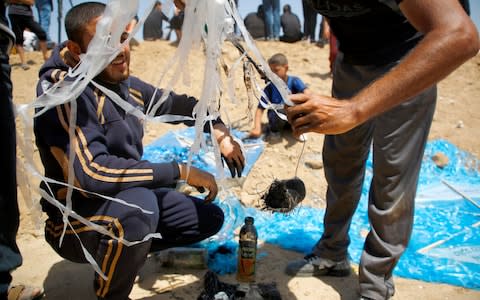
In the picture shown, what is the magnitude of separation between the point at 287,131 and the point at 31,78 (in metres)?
4.87

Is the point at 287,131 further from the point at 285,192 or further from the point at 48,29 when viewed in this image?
the point at 48,29

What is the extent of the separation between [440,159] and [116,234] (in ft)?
13.2

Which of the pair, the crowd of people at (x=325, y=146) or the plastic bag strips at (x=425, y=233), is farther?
the plastic bag strips at (x=425, y=233)

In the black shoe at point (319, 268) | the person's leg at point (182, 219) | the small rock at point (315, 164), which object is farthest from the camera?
the small rock at point (315, 164)

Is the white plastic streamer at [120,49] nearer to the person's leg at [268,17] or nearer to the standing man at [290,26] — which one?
the person's leg at [268,17]

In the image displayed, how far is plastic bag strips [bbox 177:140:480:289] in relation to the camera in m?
2.51

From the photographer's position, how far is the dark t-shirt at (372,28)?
1.90 m

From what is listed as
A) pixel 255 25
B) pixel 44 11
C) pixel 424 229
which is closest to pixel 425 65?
pixel 424 229

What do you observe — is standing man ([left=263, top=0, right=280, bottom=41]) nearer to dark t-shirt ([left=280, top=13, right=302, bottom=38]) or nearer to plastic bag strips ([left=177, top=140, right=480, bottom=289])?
dark t-shirt ([left=280, top=13, right=302, bottom=38])

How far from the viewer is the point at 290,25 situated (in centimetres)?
987

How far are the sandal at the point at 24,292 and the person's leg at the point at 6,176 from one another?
0.94 metres

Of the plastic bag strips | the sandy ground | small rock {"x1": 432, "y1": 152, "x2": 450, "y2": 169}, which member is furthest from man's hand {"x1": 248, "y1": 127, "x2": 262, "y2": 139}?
small rock {"x1": 432, "y1": 152, "x2": 450, "y2": 169}

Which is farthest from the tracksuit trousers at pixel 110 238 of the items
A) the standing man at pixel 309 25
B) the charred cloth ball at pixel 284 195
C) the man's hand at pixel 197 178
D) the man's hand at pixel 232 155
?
the standing man at pixel 309 25

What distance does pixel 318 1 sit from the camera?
6.66 feet
